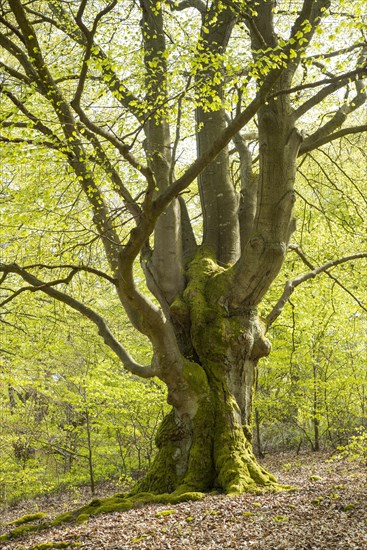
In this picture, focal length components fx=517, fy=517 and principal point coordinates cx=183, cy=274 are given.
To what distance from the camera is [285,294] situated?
8.01 m

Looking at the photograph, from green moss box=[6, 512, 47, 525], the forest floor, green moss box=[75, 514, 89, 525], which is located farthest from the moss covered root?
green moss box=[6, 512, 47, 525]

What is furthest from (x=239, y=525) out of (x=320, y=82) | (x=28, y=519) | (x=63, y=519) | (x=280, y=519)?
(x=320, y=82)

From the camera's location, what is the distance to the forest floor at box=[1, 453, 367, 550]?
14.4 feet

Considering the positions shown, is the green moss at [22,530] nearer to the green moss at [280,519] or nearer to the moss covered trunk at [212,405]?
the moss covered trunk at [212,405]

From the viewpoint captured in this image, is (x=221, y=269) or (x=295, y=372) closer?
(x=221, y=269)

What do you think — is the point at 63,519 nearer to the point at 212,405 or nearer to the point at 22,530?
the point at 22,530

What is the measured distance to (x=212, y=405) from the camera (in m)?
7.08

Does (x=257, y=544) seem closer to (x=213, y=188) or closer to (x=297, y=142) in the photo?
(x=297, y=142)

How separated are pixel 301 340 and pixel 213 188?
5325 millimetres

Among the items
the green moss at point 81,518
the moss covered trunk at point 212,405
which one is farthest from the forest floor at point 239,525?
the moss covered trunk at point 212,405

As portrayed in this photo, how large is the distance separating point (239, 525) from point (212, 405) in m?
2.23

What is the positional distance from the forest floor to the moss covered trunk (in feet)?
1.92

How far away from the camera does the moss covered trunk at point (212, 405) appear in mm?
6703

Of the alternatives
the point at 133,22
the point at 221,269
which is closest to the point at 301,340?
the point at 221,269
